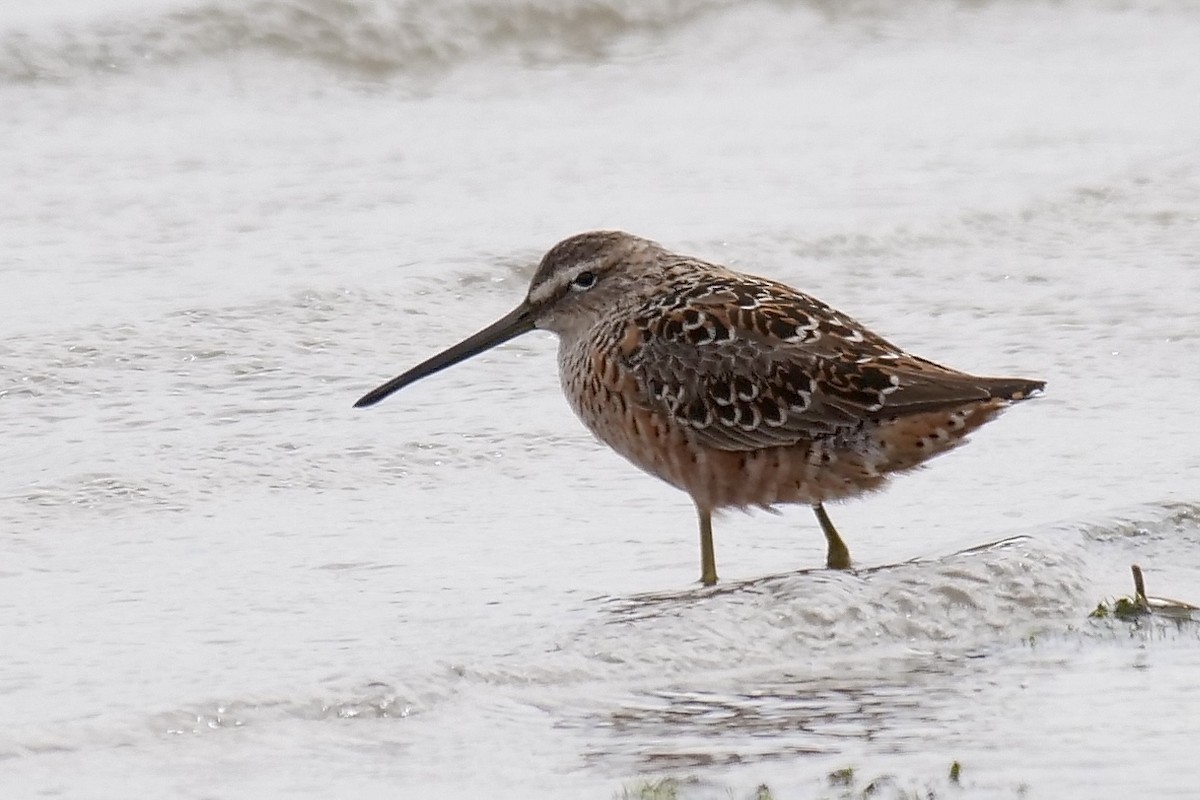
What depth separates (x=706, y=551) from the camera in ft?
17.5

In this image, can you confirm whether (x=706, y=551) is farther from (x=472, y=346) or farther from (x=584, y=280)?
(x=472, y=346)

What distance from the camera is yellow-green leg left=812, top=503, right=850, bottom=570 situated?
5.43 meters

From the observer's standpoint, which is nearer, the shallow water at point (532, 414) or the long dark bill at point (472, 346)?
the shallow water at point (532, 414)

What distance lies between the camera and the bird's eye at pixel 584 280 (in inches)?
235

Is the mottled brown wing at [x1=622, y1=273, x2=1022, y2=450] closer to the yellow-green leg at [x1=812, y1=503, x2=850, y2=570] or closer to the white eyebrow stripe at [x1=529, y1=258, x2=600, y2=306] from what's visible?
the yellow-green leg at [x1=812, y1=503, x2=850, y2=570]

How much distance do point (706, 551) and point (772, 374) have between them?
0.47 meters

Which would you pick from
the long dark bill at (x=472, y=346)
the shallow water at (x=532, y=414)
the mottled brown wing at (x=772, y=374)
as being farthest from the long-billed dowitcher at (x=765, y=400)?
the long dark bill at (x=472, y=346)

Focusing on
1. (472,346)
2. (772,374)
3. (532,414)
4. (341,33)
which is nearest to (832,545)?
(772,374)

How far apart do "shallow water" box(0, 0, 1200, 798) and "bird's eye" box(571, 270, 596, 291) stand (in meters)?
0.59

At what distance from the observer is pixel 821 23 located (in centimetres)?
1264

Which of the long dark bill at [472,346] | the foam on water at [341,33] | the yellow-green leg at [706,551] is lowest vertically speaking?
the yellow-green leg at [706,551]

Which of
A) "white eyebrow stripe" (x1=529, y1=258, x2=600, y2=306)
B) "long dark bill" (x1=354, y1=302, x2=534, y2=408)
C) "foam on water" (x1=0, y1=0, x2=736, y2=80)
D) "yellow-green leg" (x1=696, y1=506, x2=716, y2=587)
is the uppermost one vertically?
"foam on water" (x1=0, y1=0, x2=736, y2=80)

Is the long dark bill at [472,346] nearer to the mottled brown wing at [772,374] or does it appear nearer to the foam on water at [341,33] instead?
the mottled brown wing at [772,374]

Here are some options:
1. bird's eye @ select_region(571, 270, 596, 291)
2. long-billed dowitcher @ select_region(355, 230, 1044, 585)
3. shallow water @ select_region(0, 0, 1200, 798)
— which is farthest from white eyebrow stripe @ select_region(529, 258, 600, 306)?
shallow water @ select_region(0, 0, 1200, 798)
